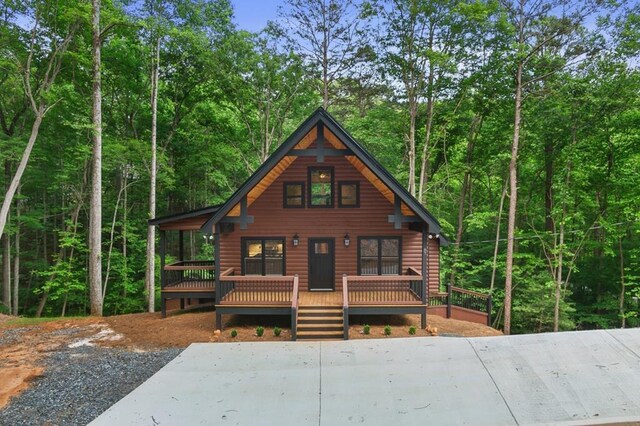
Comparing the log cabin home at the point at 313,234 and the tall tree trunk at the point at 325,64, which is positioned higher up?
the tall tree trunk at the point at 325,64

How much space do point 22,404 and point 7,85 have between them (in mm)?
17321

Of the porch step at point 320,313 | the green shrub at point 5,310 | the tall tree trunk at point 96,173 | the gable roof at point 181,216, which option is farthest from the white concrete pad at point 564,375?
the green shrub at point 5,310

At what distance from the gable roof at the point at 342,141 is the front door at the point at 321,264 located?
344 centimetres

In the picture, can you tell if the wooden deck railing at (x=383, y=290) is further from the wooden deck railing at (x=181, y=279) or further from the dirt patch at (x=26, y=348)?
the dirt patch at (x=26, y=348)

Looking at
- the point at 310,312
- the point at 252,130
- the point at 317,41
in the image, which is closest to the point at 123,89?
the point at 252,130

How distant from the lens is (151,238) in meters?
15.9

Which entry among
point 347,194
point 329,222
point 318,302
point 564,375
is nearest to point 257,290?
point 318,302

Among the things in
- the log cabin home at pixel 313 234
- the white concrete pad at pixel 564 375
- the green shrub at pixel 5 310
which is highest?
the log cabin home at pixel 313 234

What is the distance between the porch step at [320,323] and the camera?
30.0 feet

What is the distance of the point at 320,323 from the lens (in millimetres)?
9531

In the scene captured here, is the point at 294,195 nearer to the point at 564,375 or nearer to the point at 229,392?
the point at 229,392

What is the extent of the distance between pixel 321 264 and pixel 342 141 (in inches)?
191

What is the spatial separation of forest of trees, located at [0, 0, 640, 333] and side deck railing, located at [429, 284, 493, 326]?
6.61ft

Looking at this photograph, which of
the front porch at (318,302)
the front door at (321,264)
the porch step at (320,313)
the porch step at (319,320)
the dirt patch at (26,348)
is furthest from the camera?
the front door at (321,264)
